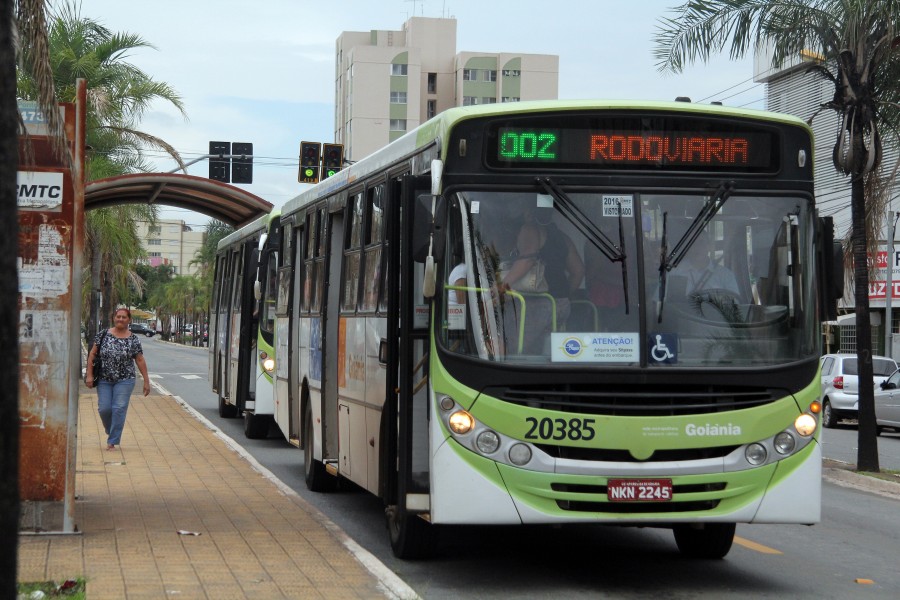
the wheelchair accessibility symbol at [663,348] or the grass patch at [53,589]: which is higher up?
the wheelchair accessibility symbol at [663,348]

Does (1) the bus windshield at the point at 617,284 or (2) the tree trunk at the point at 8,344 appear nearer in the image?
(2) the tree trunk at the point at 8,344

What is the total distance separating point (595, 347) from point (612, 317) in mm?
229

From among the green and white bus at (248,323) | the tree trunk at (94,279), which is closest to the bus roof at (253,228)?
the green and white bus at (248,323)

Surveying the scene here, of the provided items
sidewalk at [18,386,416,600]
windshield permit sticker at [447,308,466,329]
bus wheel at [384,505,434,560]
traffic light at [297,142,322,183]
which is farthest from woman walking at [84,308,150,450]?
traffic light at [297,142,322,183]

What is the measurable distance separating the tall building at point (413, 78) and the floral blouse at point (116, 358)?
87121 millimetres

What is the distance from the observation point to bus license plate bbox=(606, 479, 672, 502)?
8.29m

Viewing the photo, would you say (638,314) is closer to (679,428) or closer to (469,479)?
(679,428)

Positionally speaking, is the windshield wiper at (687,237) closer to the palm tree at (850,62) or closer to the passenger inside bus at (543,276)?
the passenger inside bus at (543,276)

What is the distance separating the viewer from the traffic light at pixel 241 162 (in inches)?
1342

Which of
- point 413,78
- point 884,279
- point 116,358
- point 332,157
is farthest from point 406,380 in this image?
point 413,78

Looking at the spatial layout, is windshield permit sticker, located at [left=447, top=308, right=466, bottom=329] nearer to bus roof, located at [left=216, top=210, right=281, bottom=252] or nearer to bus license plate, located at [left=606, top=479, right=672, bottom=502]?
bus license plate, located at [left=606, top=479, right=672, bottom=502]

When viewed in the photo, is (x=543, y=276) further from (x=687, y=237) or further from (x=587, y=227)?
(x=687, y=237)

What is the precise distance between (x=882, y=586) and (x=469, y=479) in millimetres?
3102

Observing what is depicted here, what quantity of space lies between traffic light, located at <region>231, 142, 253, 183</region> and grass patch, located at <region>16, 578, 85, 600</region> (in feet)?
87.0
